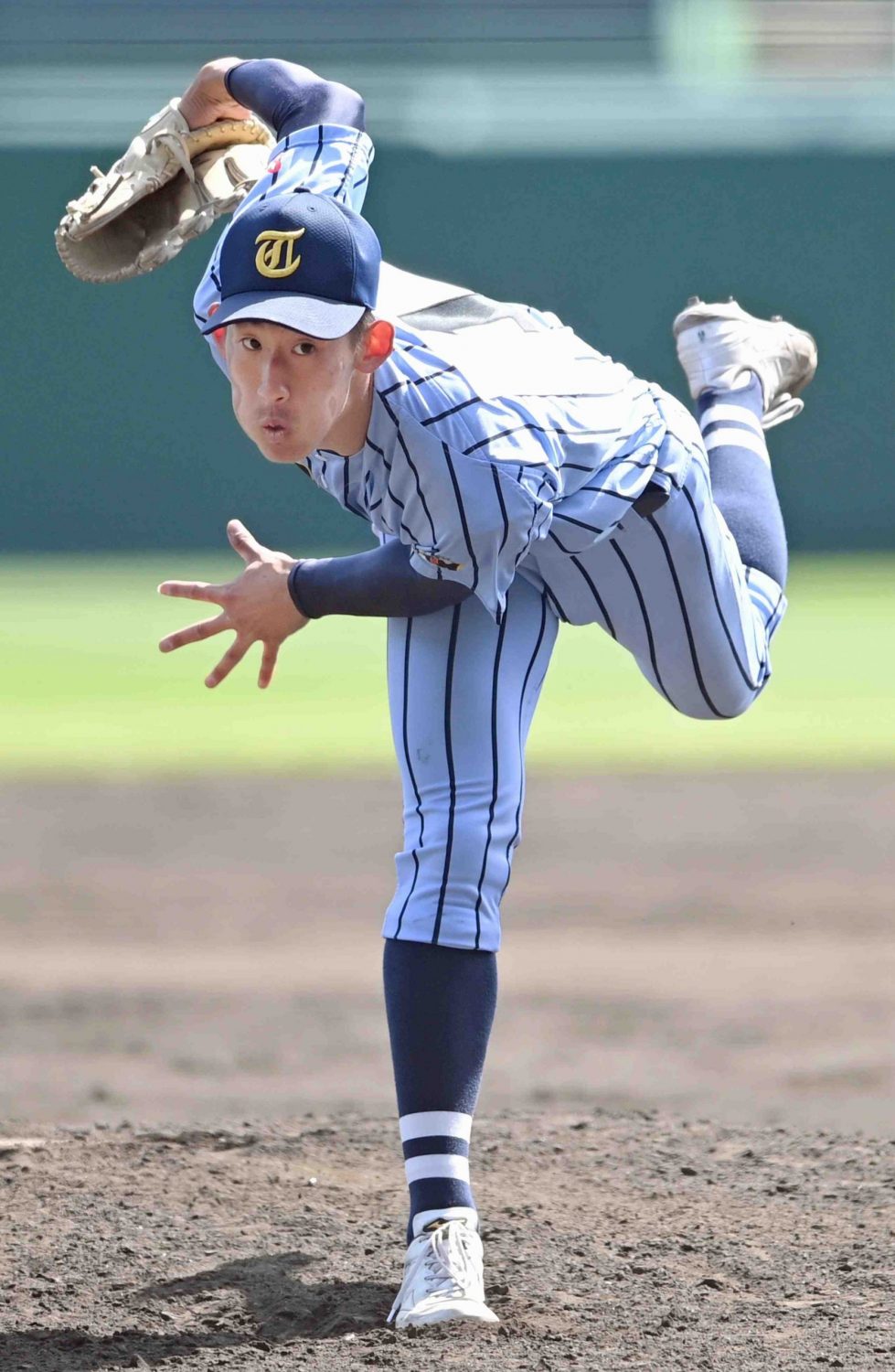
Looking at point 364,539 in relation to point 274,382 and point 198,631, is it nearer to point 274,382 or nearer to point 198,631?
point 198,631

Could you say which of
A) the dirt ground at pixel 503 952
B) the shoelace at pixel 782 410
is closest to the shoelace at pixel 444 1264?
the dirt ground at pixel 503 952

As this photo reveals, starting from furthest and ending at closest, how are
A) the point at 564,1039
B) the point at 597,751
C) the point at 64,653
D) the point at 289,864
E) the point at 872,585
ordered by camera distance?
1. the point at 872,585
2. the point at 64,653
3. the point at 597,751
4. the point at 289,864
5. the point at 564,1039

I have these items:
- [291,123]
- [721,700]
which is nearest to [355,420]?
[291,123]

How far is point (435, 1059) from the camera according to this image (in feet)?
7.91

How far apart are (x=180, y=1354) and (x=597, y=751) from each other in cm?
592

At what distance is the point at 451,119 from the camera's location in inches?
594

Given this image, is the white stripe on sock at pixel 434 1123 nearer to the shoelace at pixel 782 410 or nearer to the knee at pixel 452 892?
the knee at pixel 452 892

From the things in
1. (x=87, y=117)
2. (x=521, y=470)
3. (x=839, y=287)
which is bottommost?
(x=521, y=470)

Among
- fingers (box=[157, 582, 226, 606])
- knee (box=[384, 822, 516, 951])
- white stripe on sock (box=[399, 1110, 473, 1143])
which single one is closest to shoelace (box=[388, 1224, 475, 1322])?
white stripe on sock (box=[399, 1110, 473, 1143])

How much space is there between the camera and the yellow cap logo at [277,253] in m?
2.13

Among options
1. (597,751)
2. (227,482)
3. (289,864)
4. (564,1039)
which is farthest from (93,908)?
(227,482)

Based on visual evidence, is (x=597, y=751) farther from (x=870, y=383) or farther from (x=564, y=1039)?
(x=870, y=383)

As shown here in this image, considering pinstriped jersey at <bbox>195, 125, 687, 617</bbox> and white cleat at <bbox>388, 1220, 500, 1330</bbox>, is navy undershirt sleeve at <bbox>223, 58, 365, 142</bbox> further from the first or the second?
white cleat at <bbox>388, 1220, 500, 1330</bbox>

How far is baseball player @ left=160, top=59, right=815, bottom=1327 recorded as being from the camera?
2.17 m
